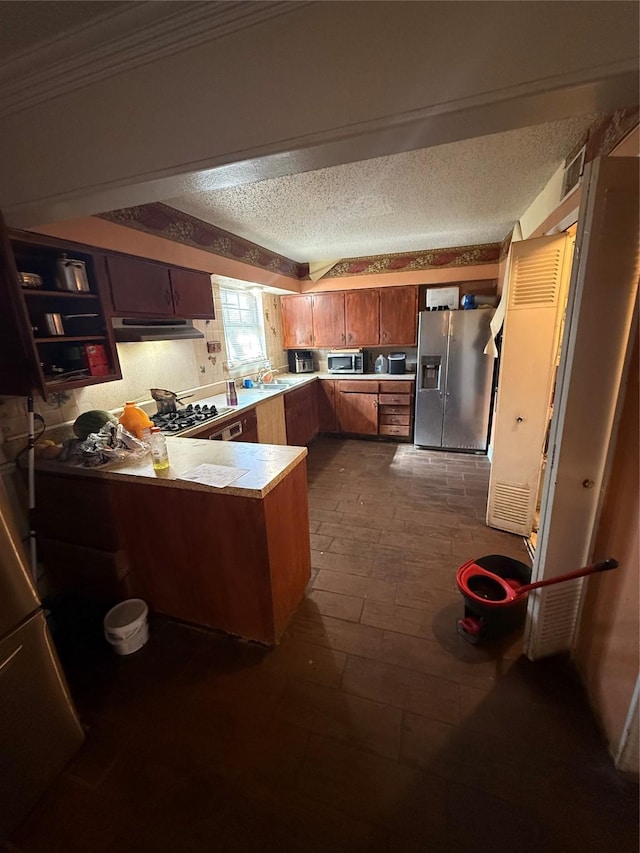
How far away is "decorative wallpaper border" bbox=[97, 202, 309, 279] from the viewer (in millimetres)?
2215

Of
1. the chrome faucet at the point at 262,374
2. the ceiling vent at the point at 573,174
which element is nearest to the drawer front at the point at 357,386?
the chrome faucet at the point at 262,374

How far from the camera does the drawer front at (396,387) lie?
172 inches

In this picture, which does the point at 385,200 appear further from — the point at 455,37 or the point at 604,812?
the point at 604,812

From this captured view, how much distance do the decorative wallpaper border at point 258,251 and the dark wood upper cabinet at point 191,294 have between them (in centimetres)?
25

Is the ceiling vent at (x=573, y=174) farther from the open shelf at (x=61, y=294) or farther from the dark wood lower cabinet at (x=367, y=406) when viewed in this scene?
the open shelf at (x=61, y=294)

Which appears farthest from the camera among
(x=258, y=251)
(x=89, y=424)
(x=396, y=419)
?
(x=396, y=419)

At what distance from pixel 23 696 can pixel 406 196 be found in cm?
332

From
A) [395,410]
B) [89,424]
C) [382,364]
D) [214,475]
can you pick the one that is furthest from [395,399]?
[89,424]

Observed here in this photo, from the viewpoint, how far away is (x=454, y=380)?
13.1 ft

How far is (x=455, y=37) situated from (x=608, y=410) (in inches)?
49.4

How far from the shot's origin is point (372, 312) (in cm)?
452

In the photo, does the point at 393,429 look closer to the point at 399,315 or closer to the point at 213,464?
the point at 399,315

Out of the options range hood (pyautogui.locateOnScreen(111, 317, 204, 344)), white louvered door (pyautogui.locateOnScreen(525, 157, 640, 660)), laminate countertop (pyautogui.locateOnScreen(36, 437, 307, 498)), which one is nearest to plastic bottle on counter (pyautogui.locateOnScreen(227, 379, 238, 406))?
range hood (pyautogui.locateOnScreen(111, 317, 204, 344))

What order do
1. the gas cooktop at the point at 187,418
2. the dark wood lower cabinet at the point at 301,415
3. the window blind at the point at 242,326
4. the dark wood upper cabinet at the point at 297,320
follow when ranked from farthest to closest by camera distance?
the dark wood upper cabinet at the point at 297,320, the dark wood lower cabinet at the point at 301,415, the window blind at the point at 242,326, the gas cooktop at the point at 187,418
